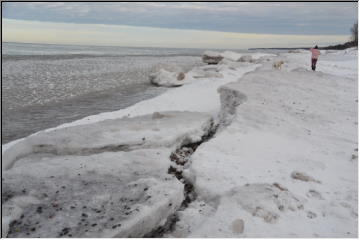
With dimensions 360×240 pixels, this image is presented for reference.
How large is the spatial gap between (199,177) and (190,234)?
1.45 m

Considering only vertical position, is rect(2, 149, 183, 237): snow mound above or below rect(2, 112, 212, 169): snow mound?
below

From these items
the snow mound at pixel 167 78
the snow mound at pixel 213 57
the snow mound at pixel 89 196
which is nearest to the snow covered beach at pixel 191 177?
the snow mound at pixel 89 196

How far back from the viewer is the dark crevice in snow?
163 inches

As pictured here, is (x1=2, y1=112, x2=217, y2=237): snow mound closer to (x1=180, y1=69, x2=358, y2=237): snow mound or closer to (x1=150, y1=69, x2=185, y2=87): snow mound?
(x1=180, y1=69, x2=358, y2=237): snow mound

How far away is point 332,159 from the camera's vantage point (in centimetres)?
632

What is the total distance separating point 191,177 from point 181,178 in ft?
0.70

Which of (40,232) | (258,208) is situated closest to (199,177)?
(258,208)

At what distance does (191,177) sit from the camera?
17.8 feet

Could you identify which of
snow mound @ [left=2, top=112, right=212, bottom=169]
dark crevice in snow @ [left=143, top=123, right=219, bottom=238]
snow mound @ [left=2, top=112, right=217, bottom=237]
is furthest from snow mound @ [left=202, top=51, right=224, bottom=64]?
snow mound @ [left=2, top=112, right=217, bottom=237]

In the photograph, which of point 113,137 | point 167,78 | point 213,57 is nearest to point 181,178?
point 113,137

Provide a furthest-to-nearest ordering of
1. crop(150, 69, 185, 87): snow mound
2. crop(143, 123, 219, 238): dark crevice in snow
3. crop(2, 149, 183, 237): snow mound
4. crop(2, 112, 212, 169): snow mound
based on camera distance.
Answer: crop(150, 69, 185, 87): snow mound < crop(2, 112, 212, 169): snow mound < crop(143, 123, 219, 238): dark crevice in snow < crop(2, 149, 183, 237): snow mound

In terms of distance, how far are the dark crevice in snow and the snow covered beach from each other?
0.07 feet

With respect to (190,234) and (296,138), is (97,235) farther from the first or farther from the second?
(296,138)

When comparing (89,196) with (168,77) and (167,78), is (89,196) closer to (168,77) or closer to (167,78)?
(167,78)
